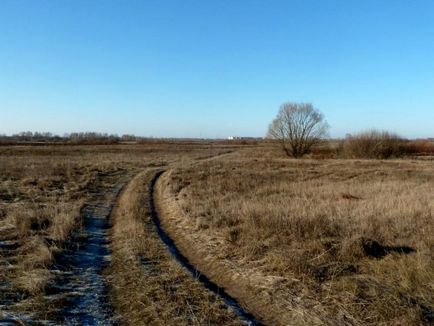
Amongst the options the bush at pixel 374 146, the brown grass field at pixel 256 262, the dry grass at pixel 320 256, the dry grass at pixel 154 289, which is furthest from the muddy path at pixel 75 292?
the bush at pixel 374 146

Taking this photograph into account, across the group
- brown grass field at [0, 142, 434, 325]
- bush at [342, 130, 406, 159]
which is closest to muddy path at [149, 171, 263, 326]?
brown grass field at [0, 142, 434, 325]

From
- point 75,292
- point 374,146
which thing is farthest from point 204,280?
point 374,146

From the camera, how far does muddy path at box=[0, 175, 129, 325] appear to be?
5.73 metres

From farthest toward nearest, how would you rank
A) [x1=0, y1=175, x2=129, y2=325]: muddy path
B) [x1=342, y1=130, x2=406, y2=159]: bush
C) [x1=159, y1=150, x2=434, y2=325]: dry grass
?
[x1=342, y1=130, x2=406, y2=159]: bush
[x1=159, y1=150, x2=434, y2=325]: dry grass
[x1=0, y1=175, x2=129, y2=325]: muddy path

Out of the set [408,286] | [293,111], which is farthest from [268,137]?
[408,286]

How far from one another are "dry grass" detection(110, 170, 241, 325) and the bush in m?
54.4

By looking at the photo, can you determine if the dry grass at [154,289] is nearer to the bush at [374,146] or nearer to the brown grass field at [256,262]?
the brown grass field at [256,262]

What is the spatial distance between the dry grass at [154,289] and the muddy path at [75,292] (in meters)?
0.24

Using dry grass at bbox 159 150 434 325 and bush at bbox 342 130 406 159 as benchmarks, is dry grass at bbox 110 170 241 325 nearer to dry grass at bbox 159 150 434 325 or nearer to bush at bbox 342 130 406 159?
dry grass at bbox 159 150 434 325

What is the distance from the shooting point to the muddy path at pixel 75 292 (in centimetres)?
573

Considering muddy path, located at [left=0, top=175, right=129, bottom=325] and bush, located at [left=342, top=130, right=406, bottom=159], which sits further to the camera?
bush, located at [left=342, top=130, right=406, bottom=159]

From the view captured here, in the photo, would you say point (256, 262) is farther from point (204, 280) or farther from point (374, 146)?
point (374, 146)

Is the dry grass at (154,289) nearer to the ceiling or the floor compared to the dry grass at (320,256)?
nearer to the floor

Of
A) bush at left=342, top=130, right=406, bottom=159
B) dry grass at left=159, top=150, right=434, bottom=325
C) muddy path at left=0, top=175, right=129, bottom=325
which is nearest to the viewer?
muddy path at left=0, top=175, right=129, bottom=325
